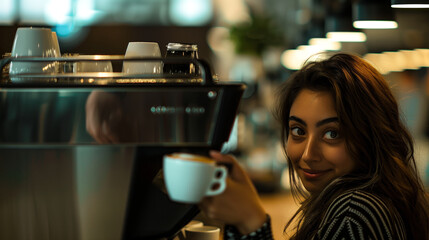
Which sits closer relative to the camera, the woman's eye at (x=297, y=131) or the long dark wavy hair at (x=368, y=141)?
the long dark wavy hair at (x=368, y=141)

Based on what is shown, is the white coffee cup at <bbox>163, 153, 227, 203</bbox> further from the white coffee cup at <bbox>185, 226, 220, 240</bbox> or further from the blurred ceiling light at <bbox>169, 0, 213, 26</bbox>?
the blurred ceiling light at <bbox>169, 0, 213, 26</bbox>

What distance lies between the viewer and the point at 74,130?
100 cm

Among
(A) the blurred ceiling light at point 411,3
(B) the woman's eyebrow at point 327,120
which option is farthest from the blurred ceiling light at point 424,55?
(B) the woman's eyebrow at point 327,120

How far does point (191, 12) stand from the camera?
13.0 metres

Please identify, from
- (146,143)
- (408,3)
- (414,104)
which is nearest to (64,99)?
(146,143)

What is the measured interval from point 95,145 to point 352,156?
710 mm

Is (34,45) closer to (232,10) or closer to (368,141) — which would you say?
(368,141)

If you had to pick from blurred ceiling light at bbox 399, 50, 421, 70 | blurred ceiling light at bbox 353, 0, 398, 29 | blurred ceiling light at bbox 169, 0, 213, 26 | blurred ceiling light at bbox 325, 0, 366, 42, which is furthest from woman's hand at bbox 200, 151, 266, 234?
blurred ceiling light at bbox 169, 0, 213, 26

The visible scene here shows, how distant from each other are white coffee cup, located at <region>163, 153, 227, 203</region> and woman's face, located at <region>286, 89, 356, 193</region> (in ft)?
1.84

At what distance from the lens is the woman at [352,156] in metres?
1.33

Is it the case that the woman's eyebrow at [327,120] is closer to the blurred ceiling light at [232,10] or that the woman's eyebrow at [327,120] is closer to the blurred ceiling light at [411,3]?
the blurred ceiling light at [411,3]

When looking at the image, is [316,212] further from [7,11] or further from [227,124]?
[7,11]

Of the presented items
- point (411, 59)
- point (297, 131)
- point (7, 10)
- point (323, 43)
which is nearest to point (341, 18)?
point (297, 131)

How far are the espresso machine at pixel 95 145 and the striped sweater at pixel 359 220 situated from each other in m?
0.44
